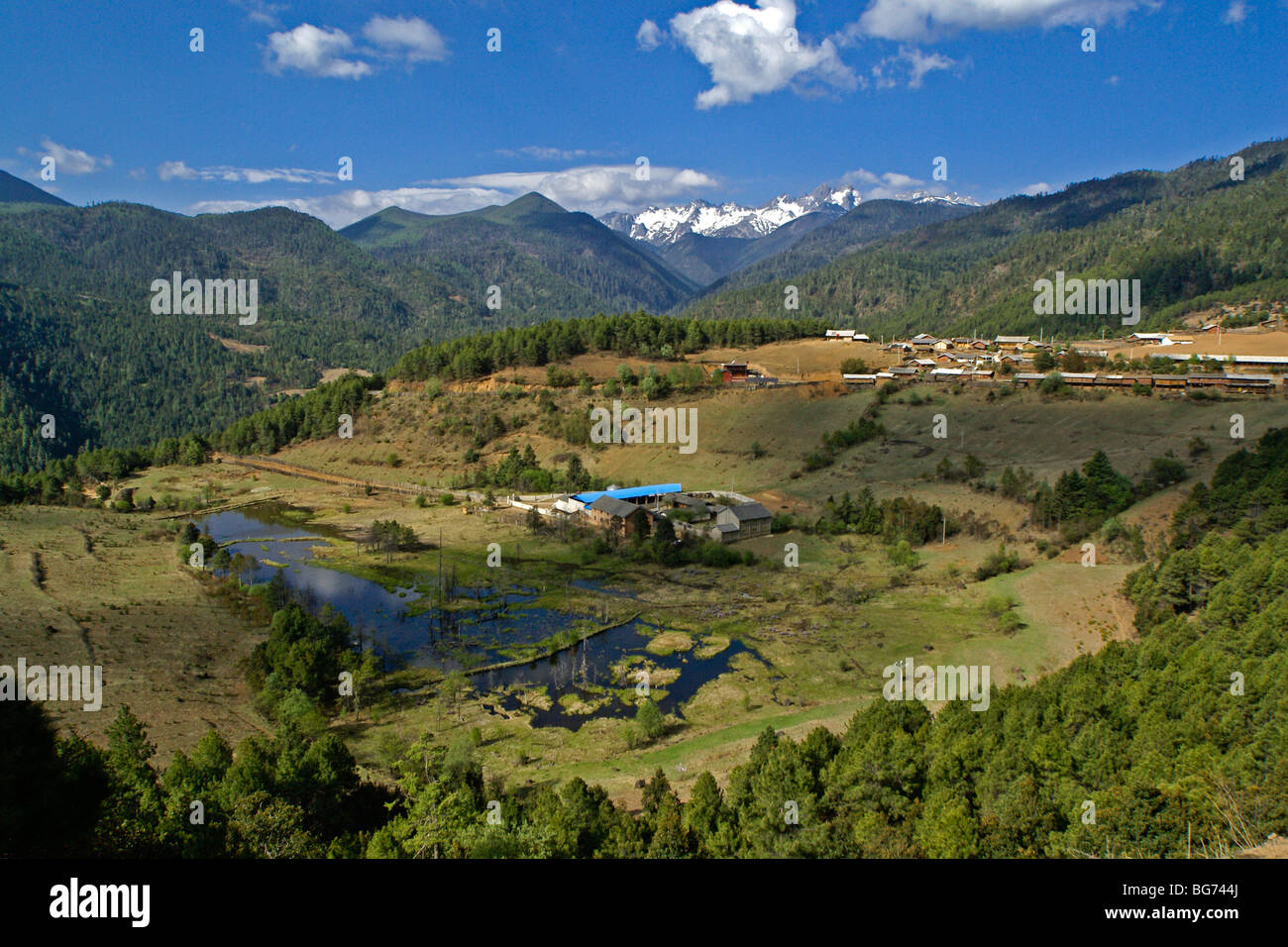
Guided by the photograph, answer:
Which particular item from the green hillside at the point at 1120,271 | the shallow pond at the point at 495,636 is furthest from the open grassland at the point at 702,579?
the green hillside at the point at 1120,271

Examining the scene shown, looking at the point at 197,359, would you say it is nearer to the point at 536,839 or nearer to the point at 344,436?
the point at 344,436

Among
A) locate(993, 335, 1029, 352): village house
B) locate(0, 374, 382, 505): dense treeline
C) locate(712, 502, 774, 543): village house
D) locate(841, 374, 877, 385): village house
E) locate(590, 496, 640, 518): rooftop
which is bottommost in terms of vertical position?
locate(712, 502, 774, 543): village house

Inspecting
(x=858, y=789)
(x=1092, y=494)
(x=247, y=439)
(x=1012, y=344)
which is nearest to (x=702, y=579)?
(x=1092, y=494)

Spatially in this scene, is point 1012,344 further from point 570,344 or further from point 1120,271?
point 570,344

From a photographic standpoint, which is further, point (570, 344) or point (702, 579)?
point (570, 344)

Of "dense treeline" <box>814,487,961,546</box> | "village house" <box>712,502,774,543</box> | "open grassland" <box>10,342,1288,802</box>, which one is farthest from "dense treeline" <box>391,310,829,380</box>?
"dense treeline" <box>814,487,961,546</box>

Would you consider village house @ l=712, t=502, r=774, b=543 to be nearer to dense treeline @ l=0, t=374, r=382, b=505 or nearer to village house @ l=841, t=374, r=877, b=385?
village house @ l=841, t=374, r=877, b=385

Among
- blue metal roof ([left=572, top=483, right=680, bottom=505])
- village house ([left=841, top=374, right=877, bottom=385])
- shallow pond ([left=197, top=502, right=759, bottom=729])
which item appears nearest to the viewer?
shallow pond ([left=197, top=502, right=759, bottom=729])
